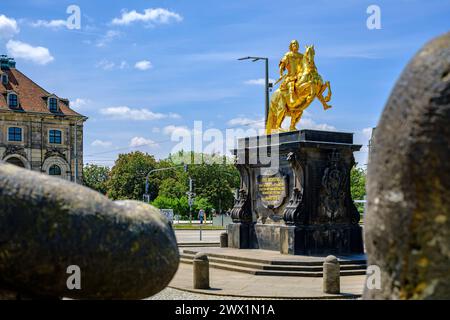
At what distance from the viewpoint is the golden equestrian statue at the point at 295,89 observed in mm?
21797

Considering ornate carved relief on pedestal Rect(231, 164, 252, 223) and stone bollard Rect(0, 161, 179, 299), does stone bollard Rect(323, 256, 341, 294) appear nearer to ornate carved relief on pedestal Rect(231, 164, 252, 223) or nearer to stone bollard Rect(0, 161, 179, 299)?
stone bollard Rect(0, 161, 179, 299)

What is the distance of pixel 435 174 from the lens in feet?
10.9

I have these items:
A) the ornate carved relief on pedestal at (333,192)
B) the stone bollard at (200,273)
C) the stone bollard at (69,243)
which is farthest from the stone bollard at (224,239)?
the stone bollard at (69,243)

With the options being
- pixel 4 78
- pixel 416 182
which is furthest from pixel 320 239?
pixel 4 78

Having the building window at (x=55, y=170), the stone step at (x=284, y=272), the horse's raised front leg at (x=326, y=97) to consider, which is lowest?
the stone step at (x=284, y=272)

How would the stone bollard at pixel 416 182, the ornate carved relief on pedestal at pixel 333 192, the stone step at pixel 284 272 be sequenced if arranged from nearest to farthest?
1. the stone bollard at pixel 416 182
2. the stone step at pixel 284 272
3. the ornate carved relief on pedestal at pixel 333 192

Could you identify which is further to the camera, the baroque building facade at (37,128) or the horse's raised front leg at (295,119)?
the baroque building facade at (37,128)

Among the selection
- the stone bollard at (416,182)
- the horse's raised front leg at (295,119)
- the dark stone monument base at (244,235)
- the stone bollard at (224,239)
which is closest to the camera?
the stone bollard at (416,182)

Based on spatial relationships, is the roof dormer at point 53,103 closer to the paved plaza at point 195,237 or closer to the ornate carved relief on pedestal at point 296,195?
the paved plaza at point 195,237

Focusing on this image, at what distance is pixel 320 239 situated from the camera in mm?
20391

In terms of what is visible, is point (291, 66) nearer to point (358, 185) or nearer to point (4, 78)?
point (4, 78)

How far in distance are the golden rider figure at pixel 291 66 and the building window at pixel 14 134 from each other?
134ft

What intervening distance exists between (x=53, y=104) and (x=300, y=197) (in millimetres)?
44349

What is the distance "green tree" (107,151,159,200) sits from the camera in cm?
8700
